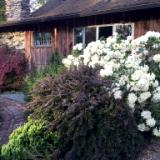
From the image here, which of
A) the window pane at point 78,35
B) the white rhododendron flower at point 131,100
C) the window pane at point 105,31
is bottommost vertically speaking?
the white rhododendron flower at point 131,100

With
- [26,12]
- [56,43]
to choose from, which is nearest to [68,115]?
[56,43]

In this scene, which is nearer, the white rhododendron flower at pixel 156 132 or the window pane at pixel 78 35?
the white rhododendron flower at pixel 156 132

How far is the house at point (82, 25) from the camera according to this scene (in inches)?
456

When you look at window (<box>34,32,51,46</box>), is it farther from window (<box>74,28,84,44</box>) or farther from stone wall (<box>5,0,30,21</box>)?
stone wall (<box>5,0,30,21</box>)

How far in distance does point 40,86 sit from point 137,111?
1.79 m

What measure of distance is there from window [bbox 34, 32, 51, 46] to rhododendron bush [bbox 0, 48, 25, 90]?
3.73 ft

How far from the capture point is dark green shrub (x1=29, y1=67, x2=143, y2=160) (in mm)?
6023

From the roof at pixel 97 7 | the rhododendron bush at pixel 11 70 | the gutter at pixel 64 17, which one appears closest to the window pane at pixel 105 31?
the roof at pixel 97 7

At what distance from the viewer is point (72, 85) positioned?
21.2ft

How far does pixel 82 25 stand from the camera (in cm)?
1415

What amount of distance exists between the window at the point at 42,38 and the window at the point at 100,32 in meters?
2.19

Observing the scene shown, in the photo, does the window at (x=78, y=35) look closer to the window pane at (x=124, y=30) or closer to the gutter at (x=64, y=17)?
the gutter at (x=64, y=17)

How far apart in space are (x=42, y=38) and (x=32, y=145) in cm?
1126

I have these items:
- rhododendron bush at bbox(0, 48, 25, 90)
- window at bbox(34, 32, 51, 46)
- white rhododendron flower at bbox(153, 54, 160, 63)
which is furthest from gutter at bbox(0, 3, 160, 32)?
white rhododendron flower at bbox(153, 54, 160, 63)
